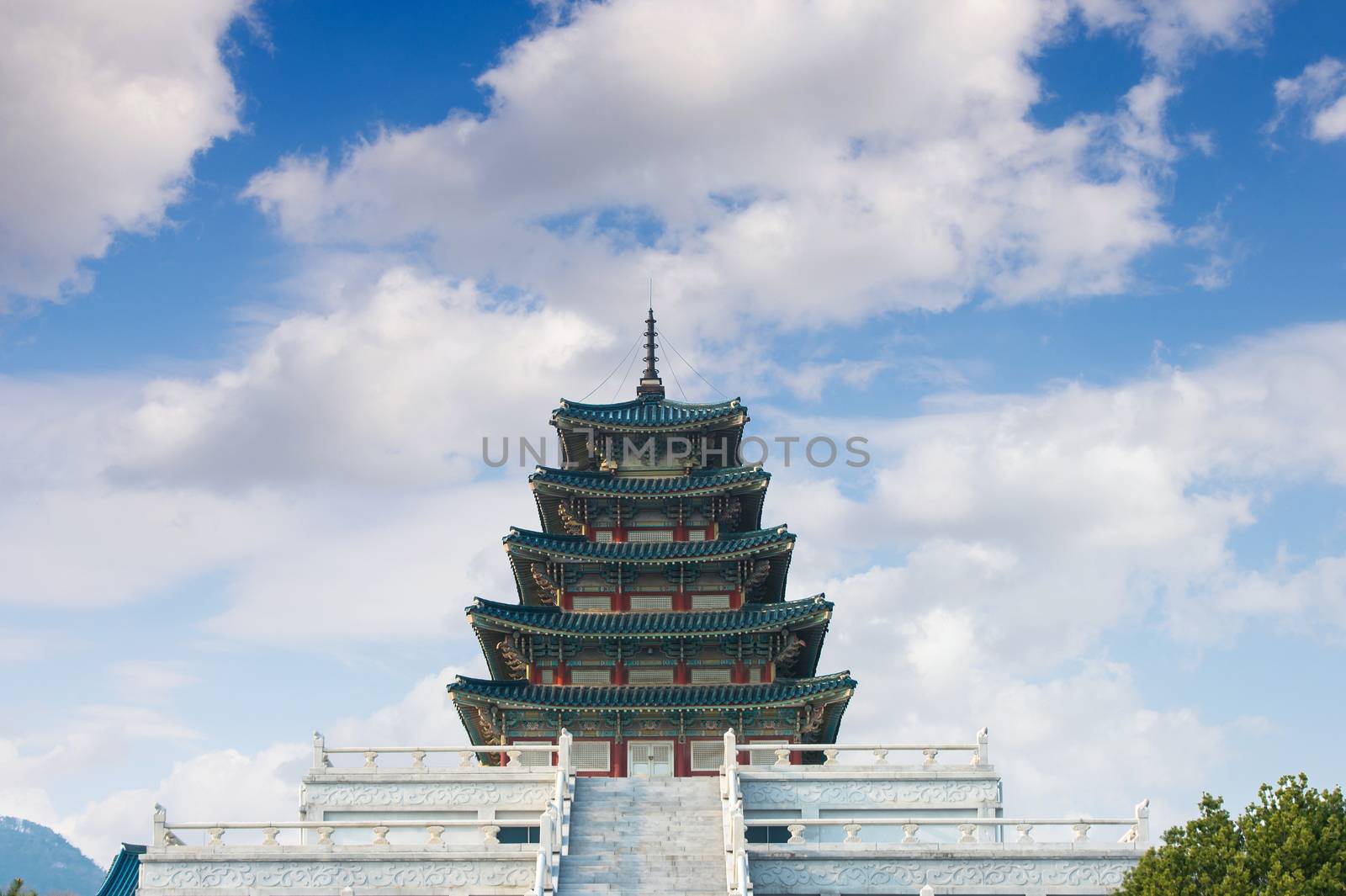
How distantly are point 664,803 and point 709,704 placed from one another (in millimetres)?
9061

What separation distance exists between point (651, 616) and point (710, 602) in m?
2.79

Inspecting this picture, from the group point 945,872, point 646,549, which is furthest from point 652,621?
point 945,872

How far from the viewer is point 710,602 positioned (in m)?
58.7

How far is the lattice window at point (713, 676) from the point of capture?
56.6 meters

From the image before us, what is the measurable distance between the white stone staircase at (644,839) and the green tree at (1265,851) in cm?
1152

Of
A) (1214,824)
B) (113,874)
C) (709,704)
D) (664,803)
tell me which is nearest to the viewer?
(1214,824)

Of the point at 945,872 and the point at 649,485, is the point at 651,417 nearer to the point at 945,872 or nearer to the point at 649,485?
the point at 649,485

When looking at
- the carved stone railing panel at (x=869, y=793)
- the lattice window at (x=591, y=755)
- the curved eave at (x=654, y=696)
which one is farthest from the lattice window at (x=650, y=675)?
the carved stone railing panel at (x=869, y=793)

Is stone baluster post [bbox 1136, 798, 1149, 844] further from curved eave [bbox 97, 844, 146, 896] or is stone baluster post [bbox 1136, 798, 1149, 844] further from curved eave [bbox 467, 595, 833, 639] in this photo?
curved eave [bbox 97, 844, 146, 896]

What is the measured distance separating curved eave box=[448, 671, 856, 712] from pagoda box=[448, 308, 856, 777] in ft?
0.22

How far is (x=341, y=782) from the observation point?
47.6m

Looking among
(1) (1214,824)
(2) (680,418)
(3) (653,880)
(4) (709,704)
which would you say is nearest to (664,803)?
(3) (653,880)

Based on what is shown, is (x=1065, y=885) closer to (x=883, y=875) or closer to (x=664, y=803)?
(x=883, y=875)

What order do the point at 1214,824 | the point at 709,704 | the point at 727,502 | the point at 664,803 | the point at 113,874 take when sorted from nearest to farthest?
the point at 1214,824
the point at 664,803
the point at 113,874
the point at 709,704
the point at 727,502
